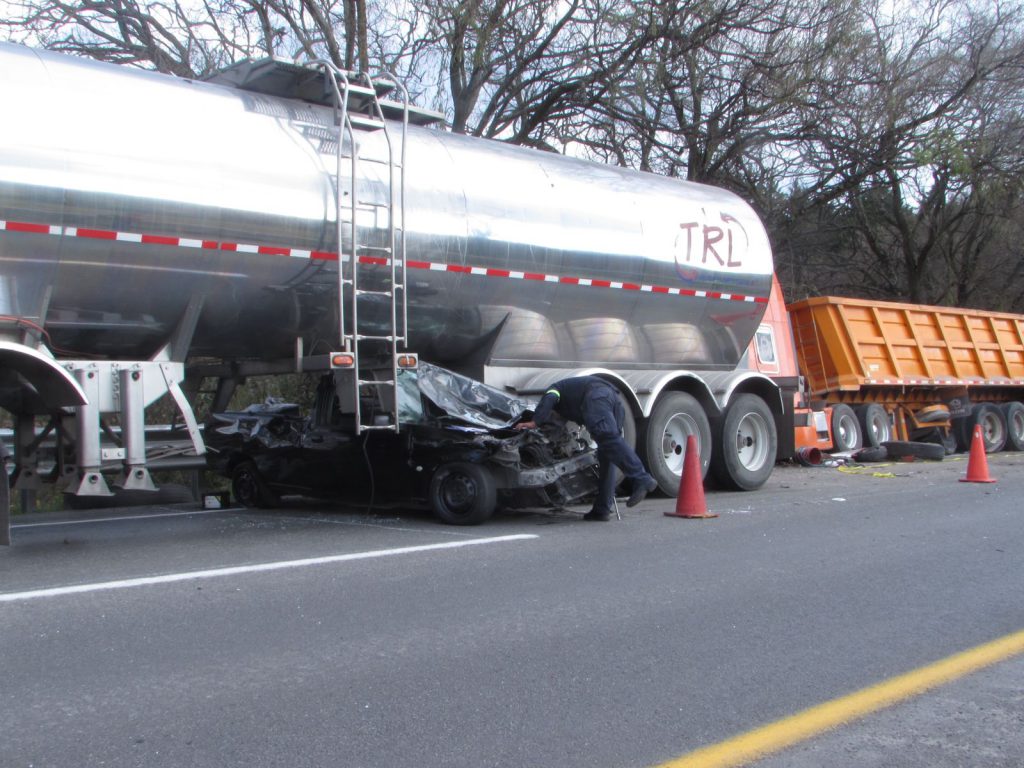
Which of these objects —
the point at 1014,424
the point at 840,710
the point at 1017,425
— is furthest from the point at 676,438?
the point at 1017,425

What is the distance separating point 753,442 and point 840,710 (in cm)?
801

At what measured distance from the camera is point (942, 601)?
5.86 meters

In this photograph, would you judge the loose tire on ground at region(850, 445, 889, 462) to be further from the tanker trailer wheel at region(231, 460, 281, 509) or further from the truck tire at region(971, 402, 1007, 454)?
the tanker trailer wheel at region(231, 460, 281, 509)

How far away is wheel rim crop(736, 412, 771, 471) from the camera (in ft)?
38.5

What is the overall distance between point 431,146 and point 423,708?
593 centimetres

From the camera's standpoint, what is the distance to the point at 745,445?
11805mm

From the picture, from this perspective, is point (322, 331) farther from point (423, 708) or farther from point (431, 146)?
point (423, 708)

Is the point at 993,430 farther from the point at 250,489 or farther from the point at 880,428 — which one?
the point at 250,489

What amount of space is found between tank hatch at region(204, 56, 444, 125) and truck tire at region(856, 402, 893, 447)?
39.1 ft

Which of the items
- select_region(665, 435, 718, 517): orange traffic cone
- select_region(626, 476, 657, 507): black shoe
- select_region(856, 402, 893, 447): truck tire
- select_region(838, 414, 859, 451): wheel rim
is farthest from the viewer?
select_region(856, 402, 893, 447): truck tire

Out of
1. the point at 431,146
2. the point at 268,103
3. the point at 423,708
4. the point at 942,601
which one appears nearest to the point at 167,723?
the point at 423,708

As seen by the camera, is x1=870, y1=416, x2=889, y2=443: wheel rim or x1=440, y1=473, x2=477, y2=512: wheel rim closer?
x1=440, y1=473, x2=477, y2=512: wheel rim

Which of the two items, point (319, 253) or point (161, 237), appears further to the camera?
point (319, 253)

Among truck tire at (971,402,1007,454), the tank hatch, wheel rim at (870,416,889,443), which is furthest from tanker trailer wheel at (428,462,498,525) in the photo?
truck tire at (971,402,1007,454)
